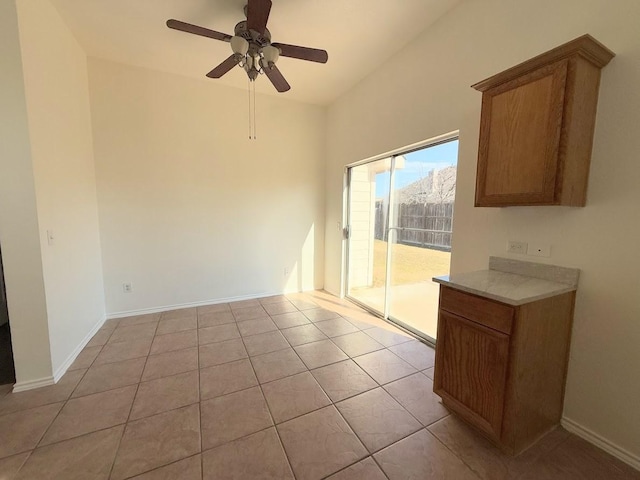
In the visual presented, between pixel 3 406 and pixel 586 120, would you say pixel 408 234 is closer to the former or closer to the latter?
pixel 586 120

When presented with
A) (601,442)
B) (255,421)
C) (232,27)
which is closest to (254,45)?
(232,27)

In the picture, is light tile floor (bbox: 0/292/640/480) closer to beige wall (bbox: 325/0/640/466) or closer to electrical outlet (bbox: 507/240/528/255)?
beige wall (bbox: 325/0/640/466)

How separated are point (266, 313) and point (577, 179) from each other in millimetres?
3115

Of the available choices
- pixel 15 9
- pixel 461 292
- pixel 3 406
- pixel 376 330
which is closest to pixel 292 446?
pixel 461 292

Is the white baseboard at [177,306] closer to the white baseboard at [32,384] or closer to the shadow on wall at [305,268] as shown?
the shadow on wall at [305,268]

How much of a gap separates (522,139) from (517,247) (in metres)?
0.71

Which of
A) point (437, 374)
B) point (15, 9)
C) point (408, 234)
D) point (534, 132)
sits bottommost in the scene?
point (437, 374)

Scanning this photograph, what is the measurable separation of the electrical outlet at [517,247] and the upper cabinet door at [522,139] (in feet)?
1.14

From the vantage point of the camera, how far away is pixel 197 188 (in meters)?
3.37

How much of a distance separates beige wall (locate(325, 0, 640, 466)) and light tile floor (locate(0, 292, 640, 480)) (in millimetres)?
360

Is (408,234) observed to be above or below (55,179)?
Answer: below

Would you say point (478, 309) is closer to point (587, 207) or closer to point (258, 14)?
point (587, 207)

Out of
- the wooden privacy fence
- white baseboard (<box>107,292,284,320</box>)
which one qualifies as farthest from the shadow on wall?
the wooden privacy fence

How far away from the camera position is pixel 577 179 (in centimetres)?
142
